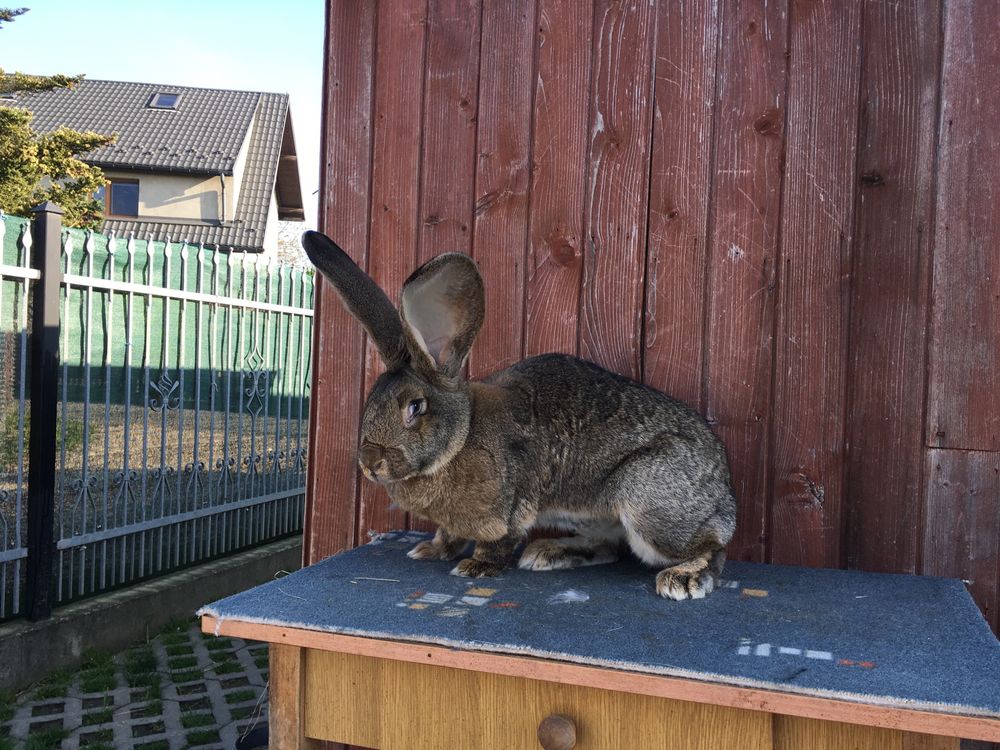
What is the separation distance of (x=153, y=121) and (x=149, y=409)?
66.3 feet

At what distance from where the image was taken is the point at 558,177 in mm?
2840

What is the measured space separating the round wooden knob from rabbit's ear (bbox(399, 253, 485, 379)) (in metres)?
0.92

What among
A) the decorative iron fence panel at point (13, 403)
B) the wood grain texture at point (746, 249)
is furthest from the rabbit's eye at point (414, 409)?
the decorative iron fence panel at point (13, 403)

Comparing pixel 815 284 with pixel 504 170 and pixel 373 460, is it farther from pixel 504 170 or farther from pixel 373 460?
pixel 373 460

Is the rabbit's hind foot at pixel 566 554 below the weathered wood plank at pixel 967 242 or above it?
below

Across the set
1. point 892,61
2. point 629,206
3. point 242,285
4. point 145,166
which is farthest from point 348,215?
point 145,166

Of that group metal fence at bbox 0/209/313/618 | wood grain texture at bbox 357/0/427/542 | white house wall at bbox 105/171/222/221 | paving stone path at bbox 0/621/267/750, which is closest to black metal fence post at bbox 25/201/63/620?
metal fence at bbox 0/209/313/618

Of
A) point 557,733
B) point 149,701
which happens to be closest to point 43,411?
point 149,701

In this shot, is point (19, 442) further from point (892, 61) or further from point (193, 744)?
point (892, 61)

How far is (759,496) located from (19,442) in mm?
3723

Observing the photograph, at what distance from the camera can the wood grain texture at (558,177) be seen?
2816 mm

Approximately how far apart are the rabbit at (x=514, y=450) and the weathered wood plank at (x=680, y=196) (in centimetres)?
27

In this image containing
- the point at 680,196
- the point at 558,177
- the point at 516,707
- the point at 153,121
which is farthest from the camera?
the point at 153,121

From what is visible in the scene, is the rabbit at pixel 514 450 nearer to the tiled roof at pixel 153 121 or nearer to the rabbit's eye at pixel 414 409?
the rabbit's eye at pixel 414 409
